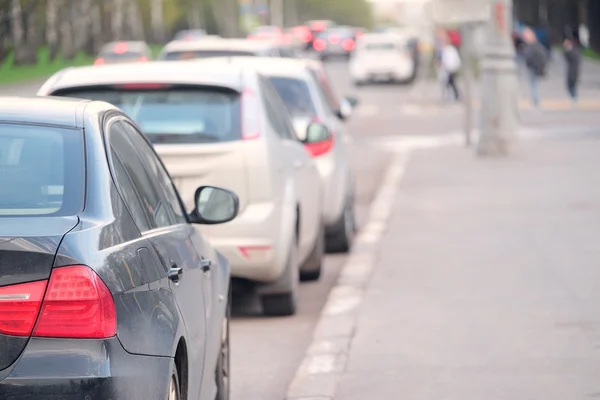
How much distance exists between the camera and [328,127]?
12.2 m

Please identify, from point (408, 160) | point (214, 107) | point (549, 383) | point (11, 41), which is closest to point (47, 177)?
point (549, 383)

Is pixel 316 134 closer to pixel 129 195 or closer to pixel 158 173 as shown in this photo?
pixel 158 173

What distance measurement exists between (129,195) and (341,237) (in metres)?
7.89

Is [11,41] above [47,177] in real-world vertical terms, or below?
below

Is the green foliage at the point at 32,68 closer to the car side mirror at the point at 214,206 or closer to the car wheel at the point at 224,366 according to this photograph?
the car wheel at the point at 224,366

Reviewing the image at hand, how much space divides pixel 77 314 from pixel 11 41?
221 feet

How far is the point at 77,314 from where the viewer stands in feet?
12.8

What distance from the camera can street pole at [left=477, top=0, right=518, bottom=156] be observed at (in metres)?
21.8

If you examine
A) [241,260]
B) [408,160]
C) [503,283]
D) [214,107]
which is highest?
[214,107]

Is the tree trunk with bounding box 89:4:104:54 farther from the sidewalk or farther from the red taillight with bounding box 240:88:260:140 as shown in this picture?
the red taillight with bounding box 240:88:260:140

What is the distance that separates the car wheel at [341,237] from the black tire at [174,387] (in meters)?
7.54

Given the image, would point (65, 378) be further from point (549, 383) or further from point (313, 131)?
point (313, 131)

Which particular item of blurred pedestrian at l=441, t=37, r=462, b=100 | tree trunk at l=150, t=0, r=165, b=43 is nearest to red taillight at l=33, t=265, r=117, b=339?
blurred pedestrian at l=441, t=37, r=462, b=100

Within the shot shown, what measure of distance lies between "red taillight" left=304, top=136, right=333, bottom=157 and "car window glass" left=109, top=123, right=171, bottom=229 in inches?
264
